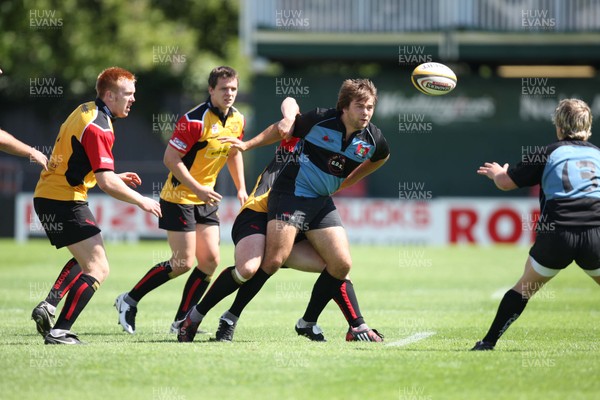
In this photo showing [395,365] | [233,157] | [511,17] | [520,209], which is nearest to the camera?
[395,365]

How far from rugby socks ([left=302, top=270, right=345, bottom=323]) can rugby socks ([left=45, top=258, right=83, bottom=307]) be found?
2.19m

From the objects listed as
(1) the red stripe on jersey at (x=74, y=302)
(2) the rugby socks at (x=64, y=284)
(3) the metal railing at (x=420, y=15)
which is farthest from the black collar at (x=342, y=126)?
(3) the metal railing at (x=420, y=15)

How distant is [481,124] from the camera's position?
26.8 meters

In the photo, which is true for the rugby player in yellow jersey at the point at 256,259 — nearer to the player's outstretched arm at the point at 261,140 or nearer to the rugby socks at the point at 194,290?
the player's outstretched arm at the point at 261,140

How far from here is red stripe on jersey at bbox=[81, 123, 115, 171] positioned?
787 cm

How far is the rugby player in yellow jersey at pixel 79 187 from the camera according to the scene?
795 cm

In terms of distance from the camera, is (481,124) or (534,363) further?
(481,124)

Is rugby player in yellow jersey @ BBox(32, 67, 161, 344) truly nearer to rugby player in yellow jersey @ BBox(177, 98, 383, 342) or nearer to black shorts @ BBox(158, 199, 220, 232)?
rugby player in yellow jersey @ BBox(177, 98, 383, 342)

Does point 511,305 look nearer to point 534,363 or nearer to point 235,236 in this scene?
point 534,363

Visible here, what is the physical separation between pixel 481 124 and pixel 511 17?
311 centimetres

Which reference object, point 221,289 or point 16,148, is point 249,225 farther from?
point 16,148

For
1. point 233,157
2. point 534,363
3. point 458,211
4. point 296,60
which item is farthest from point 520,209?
point 534,363

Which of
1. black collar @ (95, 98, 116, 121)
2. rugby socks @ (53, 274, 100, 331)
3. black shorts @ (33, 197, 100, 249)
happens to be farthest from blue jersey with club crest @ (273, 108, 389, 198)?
rugby socks @ (53, 274, 100, 331)

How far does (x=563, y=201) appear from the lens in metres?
7.37
